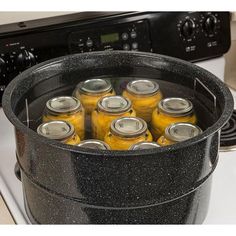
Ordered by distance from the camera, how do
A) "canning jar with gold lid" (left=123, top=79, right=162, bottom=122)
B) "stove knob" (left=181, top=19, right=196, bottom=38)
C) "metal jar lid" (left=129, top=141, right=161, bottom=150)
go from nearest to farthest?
"metal jar lid" (left=129, top=141, right=161, bottom=150), "canning jar with gold lid" (left=123, top=79, right=162, bottom=122), "stove knob" (left=181, top=19, right=196, bottom=38)

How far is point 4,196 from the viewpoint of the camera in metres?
0.99

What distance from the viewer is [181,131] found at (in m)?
0.92

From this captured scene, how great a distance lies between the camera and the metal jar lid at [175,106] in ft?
3.15

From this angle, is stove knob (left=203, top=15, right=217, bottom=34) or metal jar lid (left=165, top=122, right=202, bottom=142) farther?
stove knob (left=203, top=15, right=217, bottom=34)

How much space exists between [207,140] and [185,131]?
0.13m

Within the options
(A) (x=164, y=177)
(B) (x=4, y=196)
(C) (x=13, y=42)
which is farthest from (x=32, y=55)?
(A) (x=164, y=177)

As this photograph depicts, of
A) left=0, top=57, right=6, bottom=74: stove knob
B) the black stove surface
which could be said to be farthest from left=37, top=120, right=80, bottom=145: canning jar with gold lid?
the black stove surface

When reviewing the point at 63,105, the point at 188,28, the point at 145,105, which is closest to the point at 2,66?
the point at 63,105

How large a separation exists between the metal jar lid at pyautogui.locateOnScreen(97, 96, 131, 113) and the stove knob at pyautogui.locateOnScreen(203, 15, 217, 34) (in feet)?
1.18

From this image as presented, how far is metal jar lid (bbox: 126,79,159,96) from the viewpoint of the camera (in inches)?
39.3

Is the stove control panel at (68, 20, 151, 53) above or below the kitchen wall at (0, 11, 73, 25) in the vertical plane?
below

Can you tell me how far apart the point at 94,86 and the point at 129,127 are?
14 cm

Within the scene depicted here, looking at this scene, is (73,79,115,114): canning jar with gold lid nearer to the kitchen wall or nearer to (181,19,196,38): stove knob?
the kitchen wall
